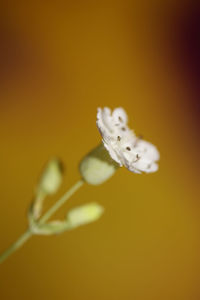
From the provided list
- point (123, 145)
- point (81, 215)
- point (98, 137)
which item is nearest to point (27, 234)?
point (81, 215)

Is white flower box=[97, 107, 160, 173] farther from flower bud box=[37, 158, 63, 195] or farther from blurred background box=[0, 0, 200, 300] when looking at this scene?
blurred background box=[0, 0, 200, 300]

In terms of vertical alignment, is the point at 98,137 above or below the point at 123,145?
above

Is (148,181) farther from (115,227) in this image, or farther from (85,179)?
(85,179)

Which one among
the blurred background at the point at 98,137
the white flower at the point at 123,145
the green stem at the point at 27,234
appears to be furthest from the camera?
the blurred background at the point at 98,137

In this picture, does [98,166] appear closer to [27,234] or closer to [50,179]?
[50,179]

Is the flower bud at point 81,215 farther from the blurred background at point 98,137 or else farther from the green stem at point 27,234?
the blurred background at point 98,137

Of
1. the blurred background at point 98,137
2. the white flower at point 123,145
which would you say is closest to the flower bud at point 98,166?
the white flower at point 123,145
